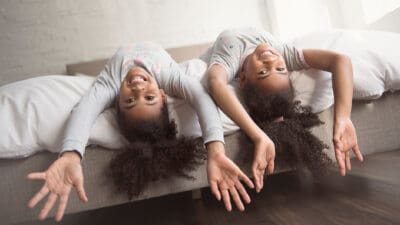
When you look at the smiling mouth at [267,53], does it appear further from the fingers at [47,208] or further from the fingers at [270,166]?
the fingers at [47,208]

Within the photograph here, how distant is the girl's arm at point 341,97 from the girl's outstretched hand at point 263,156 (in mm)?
169

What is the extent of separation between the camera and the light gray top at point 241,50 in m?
1.07

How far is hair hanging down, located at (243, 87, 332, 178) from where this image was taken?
0.86 meters

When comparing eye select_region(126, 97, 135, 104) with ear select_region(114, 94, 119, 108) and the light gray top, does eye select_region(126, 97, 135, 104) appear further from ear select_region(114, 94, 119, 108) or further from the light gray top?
the light gray top

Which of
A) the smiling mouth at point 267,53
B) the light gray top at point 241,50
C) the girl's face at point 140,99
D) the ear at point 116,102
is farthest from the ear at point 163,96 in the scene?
the smiling mouth at point 267,53

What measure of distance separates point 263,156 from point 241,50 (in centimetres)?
59

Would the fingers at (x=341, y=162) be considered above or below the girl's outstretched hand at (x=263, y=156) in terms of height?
below

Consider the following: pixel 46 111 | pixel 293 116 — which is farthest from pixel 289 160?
pixel 46 111

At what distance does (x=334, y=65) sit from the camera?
3.06ft

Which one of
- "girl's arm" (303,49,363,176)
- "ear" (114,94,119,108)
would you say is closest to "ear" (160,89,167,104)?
"ear" (114,94,119,108)

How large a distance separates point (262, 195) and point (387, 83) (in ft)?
1.79

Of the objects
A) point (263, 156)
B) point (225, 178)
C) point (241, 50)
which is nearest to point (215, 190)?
point (225, 178)

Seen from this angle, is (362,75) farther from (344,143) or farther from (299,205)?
(299,205)

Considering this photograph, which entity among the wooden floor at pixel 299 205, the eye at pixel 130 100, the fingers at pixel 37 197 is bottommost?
the wooden floor at pixel 299 205
